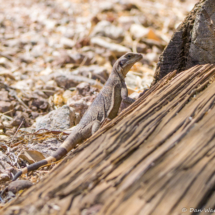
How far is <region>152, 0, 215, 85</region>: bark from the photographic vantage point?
340 centimetres

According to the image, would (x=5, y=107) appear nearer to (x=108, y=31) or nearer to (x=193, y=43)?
(x=193, y=43)

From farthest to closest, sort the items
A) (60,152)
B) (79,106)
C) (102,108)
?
(79,106) → (102,108) → (60,152)

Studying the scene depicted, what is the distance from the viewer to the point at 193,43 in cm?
355

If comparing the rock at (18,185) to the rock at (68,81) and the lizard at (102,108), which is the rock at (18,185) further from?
the rock at (68,81)

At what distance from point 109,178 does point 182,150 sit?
2.11ft

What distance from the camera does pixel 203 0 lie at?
349 cm

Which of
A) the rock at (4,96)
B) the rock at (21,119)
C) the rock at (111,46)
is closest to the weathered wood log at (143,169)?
the rock at (21,119)

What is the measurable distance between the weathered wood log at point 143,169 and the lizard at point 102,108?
915 millimetres

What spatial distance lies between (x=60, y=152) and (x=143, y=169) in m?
1.48

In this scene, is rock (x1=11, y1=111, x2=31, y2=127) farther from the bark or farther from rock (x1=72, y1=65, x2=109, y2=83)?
the bark

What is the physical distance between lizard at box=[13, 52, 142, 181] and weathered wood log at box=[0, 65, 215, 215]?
91 centimetres

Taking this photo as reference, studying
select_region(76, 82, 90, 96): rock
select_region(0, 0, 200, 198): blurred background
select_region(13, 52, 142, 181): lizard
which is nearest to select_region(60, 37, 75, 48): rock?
select_region(0, 0, 200, 198): blurred background

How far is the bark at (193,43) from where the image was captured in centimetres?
340

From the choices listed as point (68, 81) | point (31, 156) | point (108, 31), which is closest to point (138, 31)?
point (108, 31)
